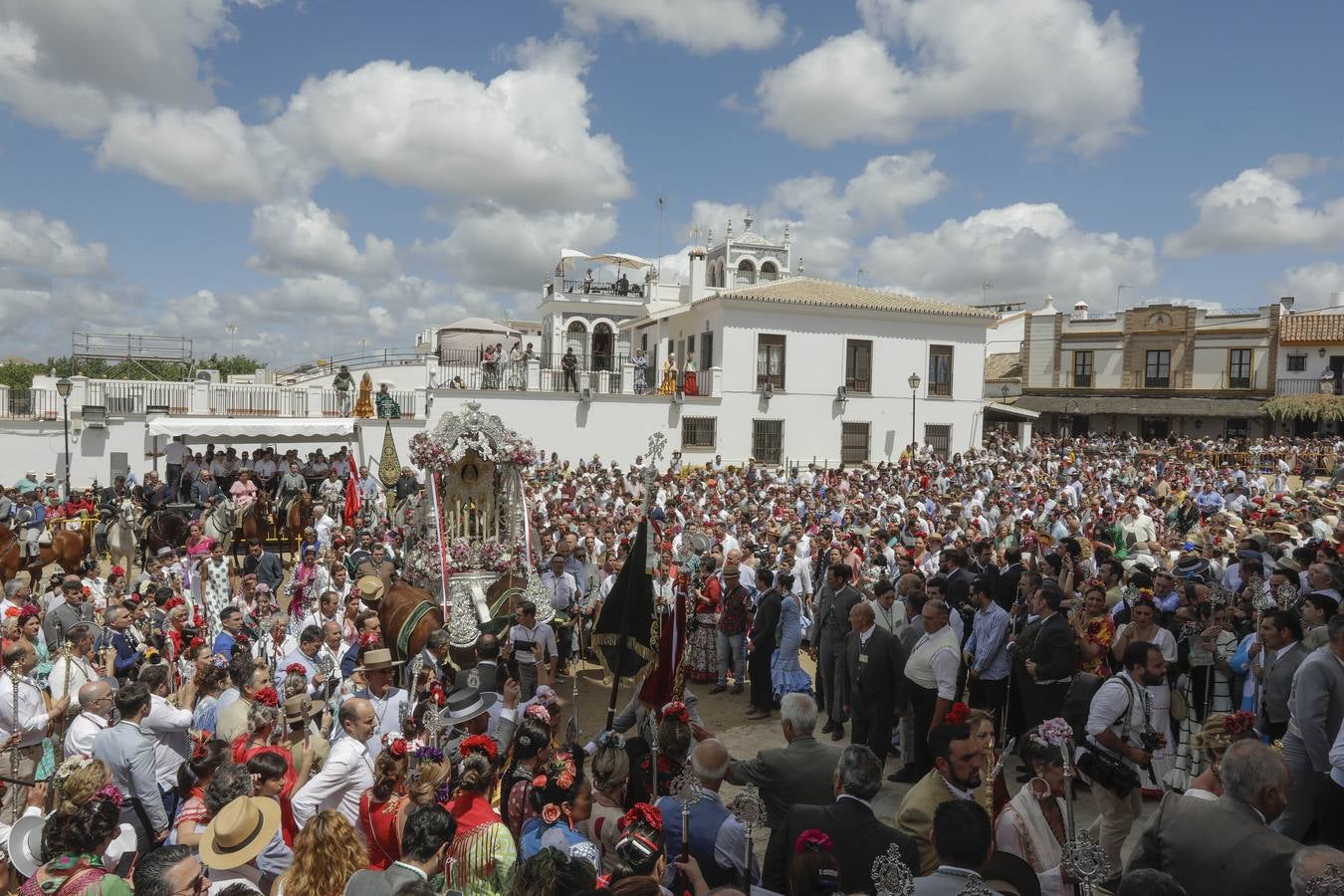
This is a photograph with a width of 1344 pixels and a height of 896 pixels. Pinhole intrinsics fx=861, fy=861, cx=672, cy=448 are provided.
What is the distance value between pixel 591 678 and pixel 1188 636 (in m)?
6.74

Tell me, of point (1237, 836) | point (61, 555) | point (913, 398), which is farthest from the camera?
point (913, 398)

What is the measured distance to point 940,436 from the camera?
99.4ft

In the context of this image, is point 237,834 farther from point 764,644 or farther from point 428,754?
point 764,644

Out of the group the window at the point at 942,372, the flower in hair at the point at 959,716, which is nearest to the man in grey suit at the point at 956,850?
the flower in hair at the point at 959,716

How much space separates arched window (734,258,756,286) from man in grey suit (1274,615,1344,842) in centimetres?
3672

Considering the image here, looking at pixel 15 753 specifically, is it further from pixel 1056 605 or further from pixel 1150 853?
pixel 1056 605


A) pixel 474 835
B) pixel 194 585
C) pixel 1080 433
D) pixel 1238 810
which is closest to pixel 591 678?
pixel 194 585

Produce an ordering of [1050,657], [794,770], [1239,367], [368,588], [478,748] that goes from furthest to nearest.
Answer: [1239,367] < [368,588] < [1050,657] < [794,770] < [478,748]

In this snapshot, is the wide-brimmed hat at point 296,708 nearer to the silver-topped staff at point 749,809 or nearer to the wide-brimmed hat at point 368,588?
the silver-topped staff at point 749,809

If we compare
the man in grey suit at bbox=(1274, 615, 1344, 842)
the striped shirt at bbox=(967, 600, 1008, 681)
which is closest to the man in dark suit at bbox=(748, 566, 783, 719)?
the striped shirt at bbox=(967, 600, 1008, 681)

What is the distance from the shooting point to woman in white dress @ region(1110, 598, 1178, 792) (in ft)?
20.1

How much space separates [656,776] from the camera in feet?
15.8

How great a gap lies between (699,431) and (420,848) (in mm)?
24428

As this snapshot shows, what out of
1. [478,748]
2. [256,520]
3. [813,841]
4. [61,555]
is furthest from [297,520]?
[813,841]
